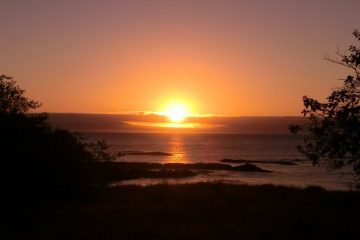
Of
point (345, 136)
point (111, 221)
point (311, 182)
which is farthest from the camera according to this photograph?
point (311, 182)

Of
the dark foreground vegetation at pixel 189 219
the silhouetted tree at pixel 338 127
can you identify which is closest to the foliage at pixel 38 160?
the dark foreground vegetation at pixel 189 219

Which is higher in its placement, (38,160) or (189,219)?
(38,160)

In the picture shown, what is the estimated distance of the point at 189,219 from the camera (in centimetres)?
2134

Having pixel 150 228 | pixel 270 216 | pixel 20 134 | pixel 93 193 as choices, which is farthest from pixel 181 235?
pixel 93 193

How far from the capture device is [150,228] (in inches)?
750

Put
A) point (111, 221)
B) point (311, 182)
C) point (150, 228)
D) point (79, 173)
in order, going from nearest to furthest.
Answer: point (150, 228) → point (111, 221) → point (79, 173) → point (311, 182)

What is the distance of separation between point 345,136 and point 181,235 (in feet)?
21.8

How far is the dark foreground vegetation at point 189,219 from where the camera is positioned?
61.2ft

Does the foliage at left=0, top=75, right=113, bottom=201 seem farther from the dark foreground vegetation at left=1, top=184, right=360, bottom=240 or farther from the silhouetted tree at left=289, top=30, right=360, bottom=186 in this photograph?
the silhouetted tree at left=289, top=30, right=360, bottom=186

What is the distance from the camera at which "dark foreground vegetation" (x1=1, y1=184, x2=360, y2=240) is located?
18641 mm

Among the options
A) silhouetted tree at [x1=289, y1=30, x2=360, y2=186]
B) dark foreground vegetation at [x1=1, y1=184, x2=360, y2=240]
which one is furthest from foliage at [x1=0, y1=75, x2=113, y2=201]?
silhouetted tree at [x1=289, y1=30, x2=360, y2=186]

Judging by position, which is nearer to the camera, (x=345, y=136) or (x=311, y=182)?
(x=345, y=136)

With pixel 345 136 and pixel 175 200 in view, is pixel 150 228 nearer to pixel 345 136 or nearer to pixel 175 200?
pixel 345 136

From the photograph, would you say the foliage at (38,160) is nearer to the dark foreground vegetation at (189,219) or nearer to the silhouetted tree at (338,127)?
the dark foreground vegetation at (189,219)
